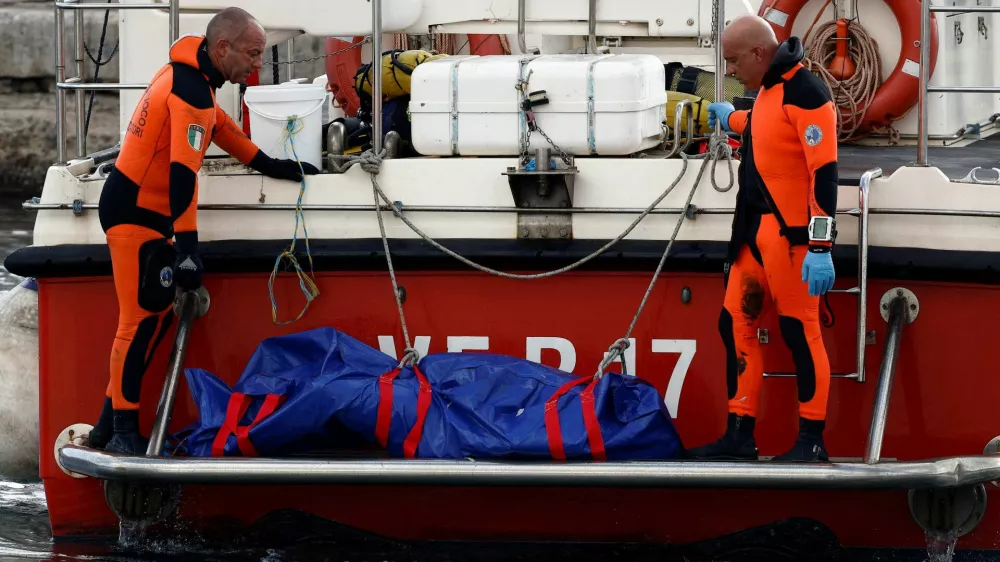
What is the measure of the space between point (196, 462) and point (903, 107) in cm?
356

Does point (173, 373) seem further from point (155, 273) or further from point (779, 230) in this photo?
point (779, 230)

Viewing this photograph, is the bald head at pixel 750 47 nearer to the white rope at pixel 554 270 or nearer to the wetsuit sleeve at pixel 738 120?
the wetsuit sleeve at pixel 738 120

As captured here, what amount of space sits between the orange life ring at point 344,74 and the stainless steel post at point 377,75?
2.07m

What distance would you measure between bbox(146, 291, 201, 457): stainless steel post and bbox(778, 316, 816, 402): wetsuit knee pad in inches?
76.9

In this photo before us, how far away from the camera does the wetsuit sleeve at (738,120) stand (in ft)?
15.6

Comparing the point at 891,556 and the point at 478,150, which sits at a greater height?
the point at 478,150

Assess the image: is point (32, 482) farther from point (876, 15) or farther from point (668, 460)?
point (876, 15)

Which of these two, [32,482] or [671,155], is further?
[32,482]

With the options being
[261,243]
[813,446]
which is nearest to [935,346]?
[813,446]

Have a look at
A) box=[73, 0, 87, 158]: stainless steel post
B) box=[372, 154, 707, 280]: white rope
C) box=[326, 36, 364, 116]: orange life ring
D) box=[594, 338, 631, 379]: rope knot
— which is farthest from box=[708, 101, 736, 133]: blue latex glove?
box=[326, 36, 364, 116]: orange life ring

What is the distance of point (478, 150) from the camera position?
4938mm

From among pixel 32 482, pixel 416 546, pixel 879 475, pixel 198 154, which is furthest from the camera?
pixel 32 482

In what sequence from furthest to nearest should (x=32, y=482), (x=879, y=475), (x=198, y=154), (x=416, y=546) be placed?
(x=32, y=482) < (x=416, y=546) < (x=198, y=154) < (x=879, y=475)

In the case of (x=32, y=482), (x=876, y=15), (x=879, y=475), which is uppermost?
(x=876, y=15)
